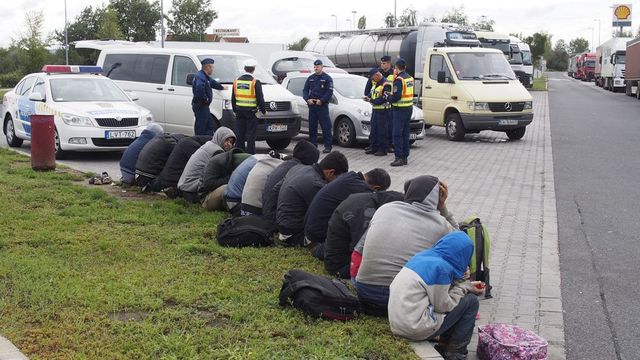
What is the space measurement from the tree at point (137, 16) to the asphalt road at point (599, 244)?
5741 cm

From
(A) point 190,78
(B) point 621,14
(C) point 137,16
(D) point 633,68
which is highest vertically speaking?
(B) point 621,14

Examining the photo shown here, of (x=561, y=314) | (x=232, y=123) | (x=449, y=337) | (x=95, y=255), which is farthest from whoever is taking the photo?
(x=232, y=123)

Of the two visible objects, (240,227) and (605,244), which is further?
(605,244)

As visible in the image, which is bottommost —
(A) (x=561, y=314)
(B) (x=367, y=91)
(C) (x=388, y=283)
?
(A) (x=561, y=314)

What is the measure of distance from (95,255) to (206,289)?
1624mm

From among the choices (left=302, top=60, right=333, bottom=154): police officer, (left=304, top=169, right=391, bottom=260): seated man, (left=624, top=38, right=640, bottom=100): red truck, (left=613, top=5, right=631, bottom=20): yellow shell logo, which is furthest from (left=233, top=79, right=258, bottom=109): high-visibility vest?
(left=613, top=5, right=631, bottom=20): yellow shell logo

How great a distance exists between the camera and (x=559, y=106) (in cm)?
3456

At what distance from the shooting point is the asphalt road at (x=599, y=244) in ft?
18.5

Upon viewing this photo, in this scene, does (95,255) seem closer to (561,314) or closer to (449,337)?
(449,337)

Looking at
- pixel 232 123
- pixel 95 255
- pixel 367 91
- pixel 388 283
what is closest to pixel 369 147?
pixel 367 91

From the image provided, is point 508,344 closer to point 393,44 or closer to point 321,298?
point 321,298

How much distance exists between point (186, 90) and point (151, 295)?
10.8m

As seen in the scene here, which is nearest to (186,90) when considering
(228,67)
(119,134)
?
(228,67)

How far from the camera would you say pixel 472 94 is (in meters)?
18.8
